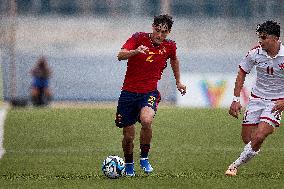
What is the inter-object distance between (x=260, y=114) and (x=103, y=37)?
28.2 meters

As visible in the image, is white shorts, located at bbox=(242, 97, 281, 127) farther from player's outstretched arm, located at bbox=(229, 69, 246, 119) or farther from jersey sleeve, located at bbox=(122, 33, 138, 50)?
jersey sleeve, located at bbox=(122, 33, 138, 50)

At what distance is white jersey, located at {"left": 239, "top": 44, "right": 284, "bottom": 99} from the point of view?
13328 mm

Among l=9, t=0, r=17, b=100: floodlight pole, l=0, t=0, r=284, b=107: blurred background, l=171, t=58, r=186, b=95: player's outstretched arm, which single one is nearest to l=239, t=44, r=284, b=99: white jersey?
l=171, t=58, r=186, b=95: player's outstretched arm

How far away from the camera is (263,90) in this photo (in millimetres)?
13641

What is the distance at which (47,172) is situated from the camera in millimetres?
14773

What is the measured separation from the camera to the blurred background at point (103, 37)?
38875mm

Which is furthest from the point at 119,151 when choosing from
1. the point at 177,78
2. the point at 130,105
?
the point at 130,105

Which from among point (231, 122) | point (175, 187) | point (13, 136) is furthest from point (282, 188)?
→ point (231, 122)

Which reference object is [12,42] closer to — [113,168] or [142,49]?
[113,168]

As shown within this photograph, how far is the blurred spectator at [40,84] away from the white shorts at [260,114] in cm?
2343

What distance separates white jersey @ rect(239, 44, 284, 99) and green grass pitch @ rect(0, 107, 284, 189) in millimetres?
1140

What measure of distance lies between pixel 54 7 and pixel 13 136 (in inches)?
753

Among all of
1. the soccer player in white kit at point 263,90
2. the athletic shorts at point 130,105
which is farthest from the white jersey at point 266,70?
the athletic shorts at point 130,105

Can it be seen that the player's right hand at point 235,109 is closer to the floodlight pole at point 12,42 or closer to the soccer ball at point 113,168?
the soccer ball at point 113,168
